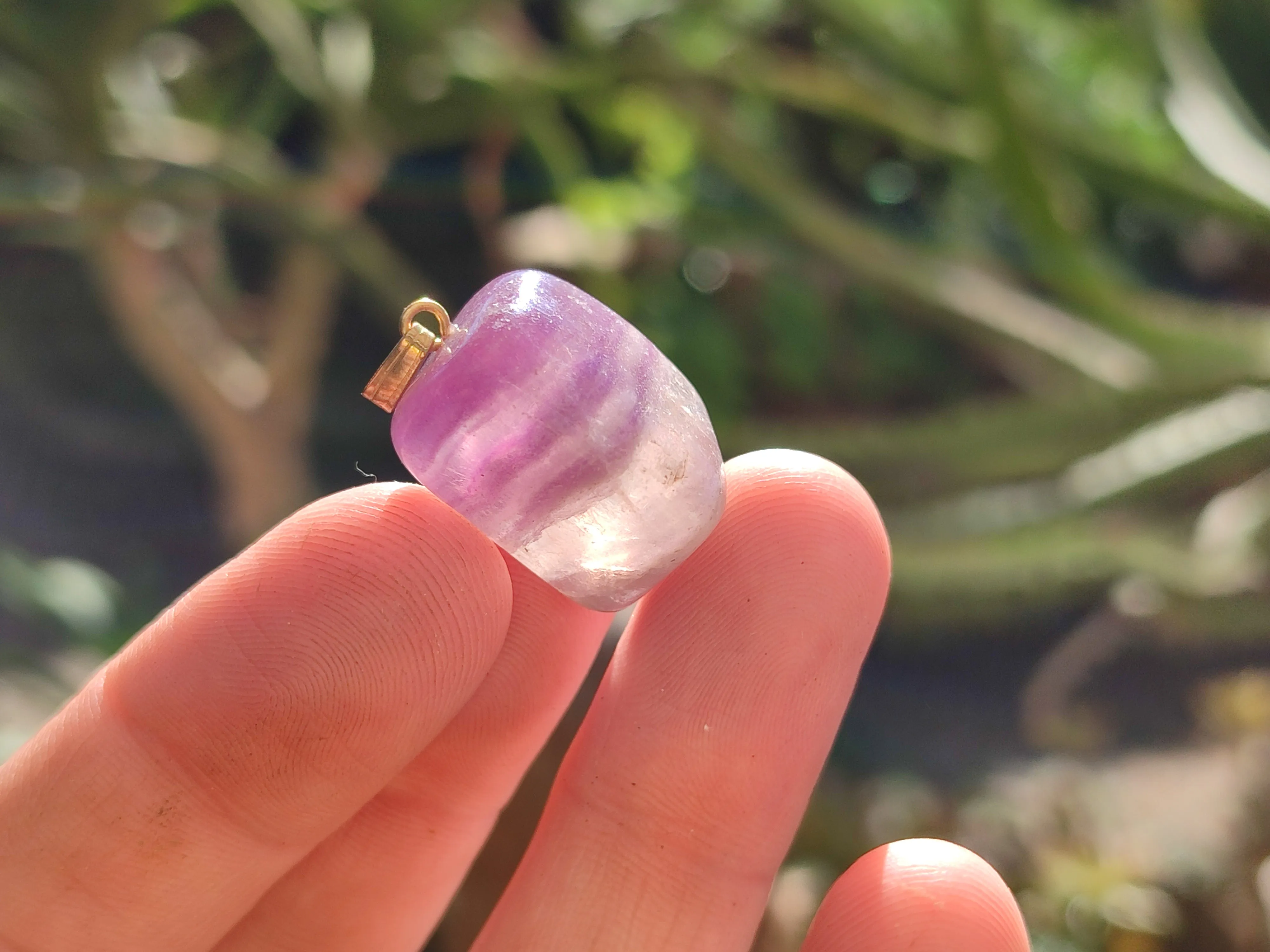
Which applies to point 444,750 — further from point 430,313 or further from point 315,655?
point 430,313

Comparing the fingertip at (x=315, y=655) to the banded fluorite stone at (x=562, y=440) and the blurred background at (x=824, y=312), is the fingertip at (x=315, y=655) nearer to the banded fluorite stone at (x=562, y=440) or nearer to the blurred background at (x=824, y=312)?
the banded fluorite stone at (x=562, y=440)

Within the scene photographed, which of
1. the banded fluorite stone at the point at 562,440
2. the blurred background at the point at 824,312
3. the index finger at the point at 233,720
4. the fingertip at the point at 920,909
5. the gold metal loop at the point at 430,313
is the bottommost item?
the blurred background at the point at 824,312

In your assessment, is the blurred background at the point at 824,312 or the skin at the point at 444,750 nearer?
the skin at the point at 444,750

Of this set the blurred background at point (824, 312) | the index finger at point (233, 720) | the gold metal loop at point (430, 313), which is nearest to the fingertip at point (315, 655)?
the index finger at point (233, 720)

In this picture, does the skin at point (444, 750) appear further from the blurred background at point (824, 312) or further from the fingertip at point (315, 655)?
the blurred background at point (824, 312)

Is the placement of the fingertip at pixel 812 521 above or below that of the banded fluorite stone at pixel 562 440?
below

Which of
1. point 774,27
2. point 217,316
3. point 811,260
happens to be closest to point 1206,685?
point 811,260

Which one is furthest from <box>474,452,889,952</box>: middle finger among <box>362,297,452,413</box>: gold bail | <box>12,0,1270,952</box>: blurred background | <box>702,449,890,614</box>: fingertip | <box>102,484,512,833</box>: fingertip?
<box>12,0,1270,952</box>: blurred background
